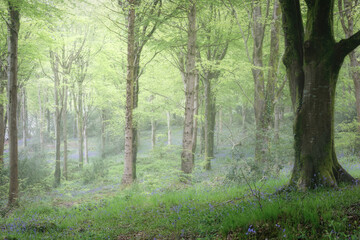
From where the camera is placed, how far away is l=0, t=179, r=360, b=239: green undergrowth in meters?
3.21

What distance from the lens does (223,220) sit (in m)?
3.97

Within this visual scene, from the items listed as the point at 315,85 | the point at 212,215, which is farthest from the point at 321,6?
the point at 212,215

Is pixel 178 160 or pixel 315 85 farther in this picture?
pixel 178 160

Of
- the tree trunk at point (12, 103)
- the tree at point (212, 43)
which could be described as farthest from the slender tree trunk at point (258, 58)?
the tree trunk at point (12, 103)

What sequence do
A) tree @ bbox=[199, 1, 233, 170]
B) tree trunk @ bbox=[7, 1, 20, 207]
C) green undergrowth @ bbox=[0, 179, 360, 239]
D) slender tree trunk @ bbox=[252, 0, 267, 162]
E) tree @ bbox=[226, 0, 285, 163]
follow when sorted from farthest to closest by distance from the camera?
tree @ bbox=[199, 1, 233, 170]
slender tree trunk @ bbox=[252, 0, 267, 162]
tree @ bbox=[226, 0, 285, 163]
tree trunk @ bbox=[7, 1, 20, 207]
green undergrowth @ bbox=[0, 179, 360, 239]

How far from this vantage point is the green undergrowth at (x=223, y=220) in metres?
3.21

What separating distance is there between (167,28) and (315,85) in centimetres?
881

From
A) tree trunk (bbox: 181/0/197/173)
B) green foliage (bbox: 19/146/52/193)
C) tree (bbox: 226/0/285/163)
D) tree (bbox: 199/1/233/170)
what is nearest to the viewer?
tree (bbox: 226/0/285/163)

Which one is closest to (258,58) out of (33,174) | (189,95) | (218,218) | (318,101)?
(189,95)

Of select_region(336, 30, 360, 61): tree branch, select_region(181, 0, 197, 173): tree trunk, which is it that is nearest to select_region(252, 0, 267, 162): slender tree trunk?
select_region(181, 0, 197, 173): tree trunk

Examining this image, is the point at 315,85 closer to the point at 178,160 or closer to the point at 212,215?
the point at 212,215

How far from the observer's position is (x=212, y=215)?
447 centimetres

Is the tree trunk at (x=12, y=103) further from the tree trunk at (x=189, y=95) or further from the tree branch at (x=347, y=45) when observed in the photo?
the tree branch at (x=347, y=45)

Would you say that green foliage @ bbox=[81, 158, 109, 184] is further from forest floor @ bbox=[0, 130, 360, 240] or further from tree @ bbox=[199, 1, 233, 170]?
forest floor @ bbox=[0, 130, 360, 240]
